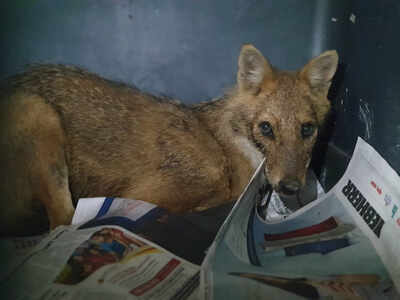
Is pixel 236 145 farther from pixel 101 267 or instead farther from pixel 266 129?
pixel 101 267

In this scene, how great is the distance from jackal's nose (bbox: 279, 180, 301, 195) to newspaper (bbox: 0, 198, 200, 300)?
49 centimetres

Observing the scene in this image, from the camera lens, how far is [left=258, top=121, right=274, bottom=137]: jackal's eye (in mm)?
1637

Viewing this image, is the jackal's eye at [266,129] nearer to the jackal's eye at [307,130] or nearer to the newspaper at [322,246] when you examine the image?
the jackal's eye at [307,130]

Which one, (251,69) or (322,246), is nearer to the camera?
(322,246)

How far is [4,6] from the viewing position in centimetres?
166

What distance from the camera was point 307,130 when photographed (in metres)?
1.66

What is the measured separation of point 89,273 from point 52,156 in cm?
52

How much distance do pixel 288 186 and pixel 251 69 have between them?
49cm

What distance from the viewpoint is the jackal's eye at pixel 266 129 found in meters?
1.64

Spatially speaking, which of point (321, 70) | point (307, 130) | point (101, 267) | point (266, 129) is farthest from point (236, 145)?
point (101, 267)

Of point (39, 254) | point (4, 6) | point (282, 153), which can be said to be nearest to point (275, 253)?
point (282, 153)

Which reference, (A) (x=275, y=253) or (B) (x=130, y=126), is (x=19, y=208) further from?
(A) (x=275, y=253)

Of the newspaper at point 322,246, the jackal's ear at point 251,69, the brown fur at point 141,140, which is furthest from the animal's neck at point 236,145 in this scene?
the newspaper at point 322,246

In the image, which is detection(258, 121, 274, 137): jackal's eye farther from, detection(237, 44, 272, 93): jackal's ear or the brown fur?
detection(237, 44, 272, 93): jackal's ear
